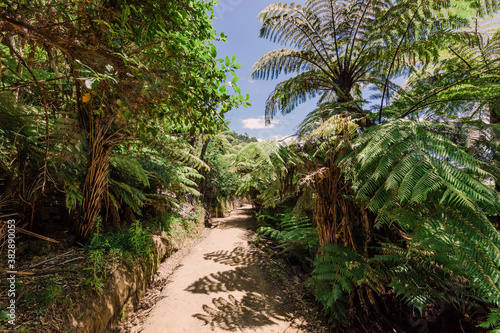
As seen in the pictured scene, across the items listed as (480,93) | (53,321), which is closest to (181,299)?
(53,321)

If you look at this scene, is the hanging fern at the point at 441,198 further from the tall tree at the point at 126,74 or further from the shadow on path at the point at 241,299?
the shadow on path at the point at 241,299

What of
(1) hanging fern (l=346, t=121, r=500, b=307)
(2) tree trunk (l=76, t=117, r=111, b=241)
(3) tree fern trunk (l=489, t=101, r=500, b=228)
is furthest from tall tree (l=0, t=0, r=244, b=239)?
(3) tree fern trunk (l=489, t=101, r=500, b=228)

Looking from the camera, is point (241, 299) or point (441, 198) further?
point (241, 299)

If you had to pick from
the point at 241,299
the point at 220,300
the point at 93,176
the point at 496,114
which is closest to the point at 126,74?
the point at 93,176

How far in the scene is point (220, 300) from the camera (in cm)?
294

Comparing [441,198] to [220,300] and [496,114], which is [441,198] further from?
[220,300]

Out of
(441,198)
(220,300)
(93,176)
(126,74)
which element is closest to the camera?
(441,198)

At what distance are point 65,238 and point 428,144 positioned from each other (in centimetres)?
404

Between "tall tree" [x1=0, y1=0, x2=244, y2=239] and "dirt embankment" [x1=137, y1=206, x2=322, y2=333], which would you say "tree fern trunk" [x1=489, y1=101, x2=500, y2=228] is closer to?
"tall tree" [x1=0, y1=0, x2=244, y2=239]

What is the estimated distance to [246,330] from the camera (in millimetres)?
2396

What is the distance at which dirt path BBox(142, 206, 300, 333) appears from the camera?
246 centimetres

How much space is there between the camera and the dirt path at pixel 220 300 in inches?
97.0

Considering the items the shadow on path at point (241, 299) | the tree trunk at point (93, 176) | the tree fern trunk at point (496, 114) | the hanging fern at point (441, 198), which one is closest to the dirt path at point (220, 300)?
A: the shadow on path at point (241, 299)

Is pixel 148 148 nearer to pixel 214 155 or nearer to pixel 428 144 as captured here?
pixel 428 144
